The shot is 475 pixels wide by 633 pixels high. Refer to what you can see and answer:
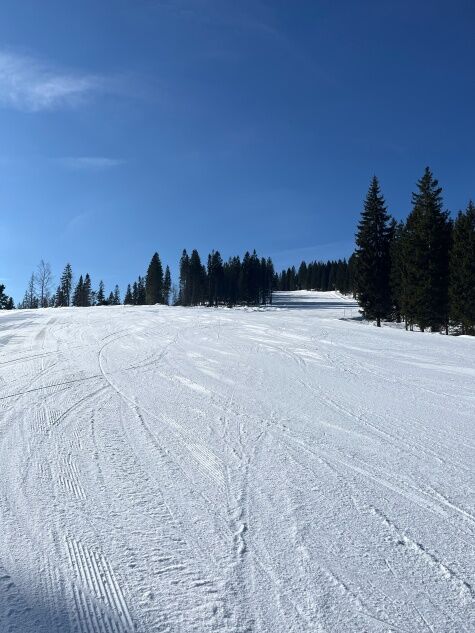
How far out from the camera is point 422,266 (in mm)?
31062

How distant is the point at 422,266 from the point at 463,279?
3.40 m

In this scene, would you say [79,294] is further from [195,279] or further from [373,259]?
[373,259]

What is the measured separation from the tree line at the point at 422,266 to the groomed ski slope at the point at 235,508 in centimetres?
2439

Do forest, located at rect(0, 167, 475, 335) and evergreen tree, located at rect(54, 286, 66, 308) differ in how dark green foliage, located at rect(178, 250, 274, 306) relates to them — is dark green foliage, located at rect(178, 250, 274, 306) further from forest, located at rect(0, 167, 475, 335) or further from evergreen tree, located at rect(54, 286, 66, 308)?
forest, located at rect(0, 167, 475, 335)

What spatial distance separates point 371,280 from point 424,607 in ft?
116

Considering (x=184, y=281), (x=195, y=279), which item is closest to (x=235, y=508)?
(x=195, y=279)

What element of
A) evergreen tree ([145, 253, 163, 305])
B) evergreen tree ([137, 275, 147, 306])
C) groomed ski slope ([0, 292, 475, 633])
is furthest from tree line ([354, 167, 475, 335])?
evergreen tree ([137, 275, 147, 306])

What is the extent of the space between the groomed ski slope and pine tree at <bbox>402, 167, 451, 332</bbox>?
24654 millimetres

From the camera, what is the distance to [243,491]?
137 inches

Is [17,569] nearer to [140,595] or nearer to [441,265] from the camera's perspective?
[140,595]

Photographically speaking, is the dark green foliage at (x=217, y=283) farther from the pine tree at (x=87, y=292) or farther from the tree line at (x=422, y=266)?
the tree line at (x=422, y=266)

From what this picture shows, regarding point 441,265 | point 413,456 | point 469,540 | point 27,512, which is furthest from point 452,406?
point 441,265

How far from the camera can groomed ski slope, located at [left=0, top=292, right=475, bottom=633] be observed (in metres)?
2.21

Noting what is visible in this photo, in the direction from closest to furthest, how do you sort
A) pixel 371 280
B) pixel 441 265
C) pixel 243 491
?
1. pixel 243 491
2. pixel 441 265
3. pixel 371 280
